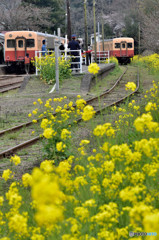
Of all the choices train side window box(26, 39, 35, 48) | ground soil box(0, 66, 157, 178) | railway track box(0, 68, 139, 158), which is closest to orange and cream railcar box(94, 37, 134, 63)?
train side window box(26, 39, 35, 48)

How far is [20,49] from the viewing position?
28.9m

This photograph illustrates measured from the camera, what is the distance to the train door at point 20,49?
28750mm

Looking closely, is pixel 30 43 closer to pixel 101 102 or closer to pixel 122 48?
pixel 122 48

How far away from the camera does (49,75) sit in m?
17.9

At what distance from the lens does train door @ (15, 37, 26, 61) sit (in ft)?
94.3

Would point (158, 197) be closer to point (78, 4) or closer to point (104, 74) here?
point (104, 74)

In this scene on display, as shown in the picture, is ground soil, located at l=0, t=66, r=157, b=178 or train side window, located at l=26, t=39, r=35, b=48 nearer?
ground soil, located at l=0, t=66, r=157, b=178

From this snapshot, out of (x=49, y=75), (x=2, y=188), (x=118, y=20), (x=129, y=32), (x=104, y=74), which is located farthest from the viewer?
(x=118, y=20)

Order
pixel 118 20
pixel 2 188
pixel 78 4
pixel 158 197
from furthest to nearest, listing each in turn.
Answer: pixel 78 4 < pixel 118 20 < pixel 2 188 < pixel 158 197

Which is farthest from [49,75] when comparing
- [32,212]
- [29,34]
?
[32,212]

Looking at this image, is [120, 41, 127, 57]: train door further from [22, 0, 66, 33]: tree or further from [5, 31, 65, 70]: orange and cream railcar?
[5, 31, 65, 70]: orange and cream railcar

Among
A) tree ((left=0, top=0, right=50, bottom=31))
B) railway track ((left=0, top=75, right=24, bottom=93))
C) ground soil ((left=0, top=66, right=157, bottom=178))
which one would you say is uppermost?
tree ((left=0, top=0, right=50, bottom=31))

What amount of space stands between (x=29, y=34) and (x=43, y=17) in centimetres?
2255

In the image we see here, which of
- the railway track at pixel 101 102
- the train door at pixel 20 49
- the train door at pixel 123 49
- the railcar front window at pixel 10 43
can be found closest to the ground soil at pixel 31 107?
the railway track at pixel 101 102
